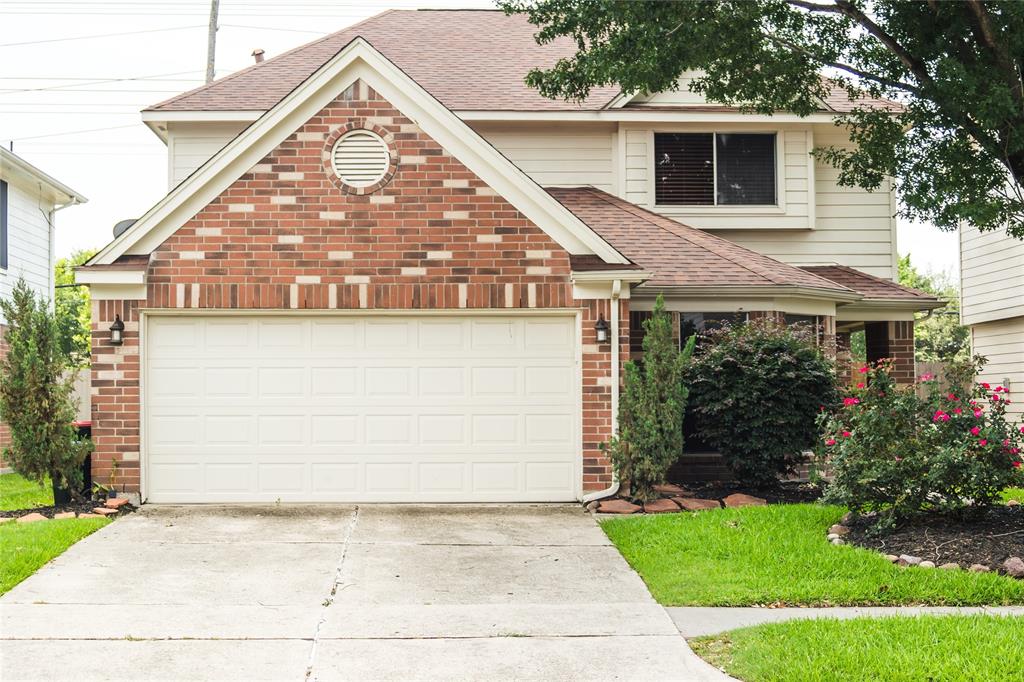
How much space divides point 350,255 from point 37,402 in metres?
3.79

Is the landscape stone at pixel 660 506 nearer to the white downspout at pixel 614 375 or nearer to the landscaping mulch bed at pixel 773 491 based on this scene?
the white downspout at pixel 614 375

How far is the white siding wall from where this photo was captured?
61.8 feet

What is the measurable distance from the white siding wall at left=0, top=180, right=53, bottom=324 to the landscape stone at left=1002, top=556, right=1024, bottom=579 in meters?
16.9

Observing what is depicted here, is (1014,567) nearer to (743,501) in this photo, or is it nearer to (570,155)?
(743,501)

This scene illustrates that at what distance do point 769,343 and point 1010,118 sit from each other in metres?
4.00

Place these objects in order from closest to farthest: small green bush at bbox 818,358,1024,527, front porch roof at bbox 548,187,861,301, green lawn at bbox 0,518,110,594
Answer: green lawn at bbox 0,518,110,594, small green bush at bbox 818,358,1024,527, front porch roof at bbox 548,187,861,301

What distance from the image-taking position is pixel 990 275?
18938mm

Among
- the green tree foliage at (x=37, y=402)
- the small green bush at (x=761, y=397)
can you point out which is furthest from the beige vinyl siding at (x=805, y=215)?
the green tree foliage at (x=37, y=402)

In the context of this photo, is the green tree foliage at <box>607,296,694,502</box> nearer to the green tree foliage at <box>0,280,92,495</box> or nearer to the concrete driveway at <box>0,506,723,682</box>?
the concrete driveway at <box>0,506,723,682</box>

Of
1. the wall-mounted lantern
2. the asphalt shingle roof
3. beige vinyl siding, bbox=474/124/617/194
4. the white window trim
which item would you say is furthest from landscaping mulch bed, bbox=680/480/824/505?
the wall-mounted lantern

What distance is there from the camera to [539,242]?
1163 centimetres

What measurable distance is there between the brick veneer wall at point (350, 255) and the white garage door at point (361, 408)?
0.92ft

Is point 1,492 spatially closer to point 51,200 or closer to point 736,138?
point 51,200

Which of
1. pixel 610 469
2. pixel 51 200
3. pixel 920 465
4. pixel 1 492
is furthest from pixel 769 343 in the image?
pixel 51 200
